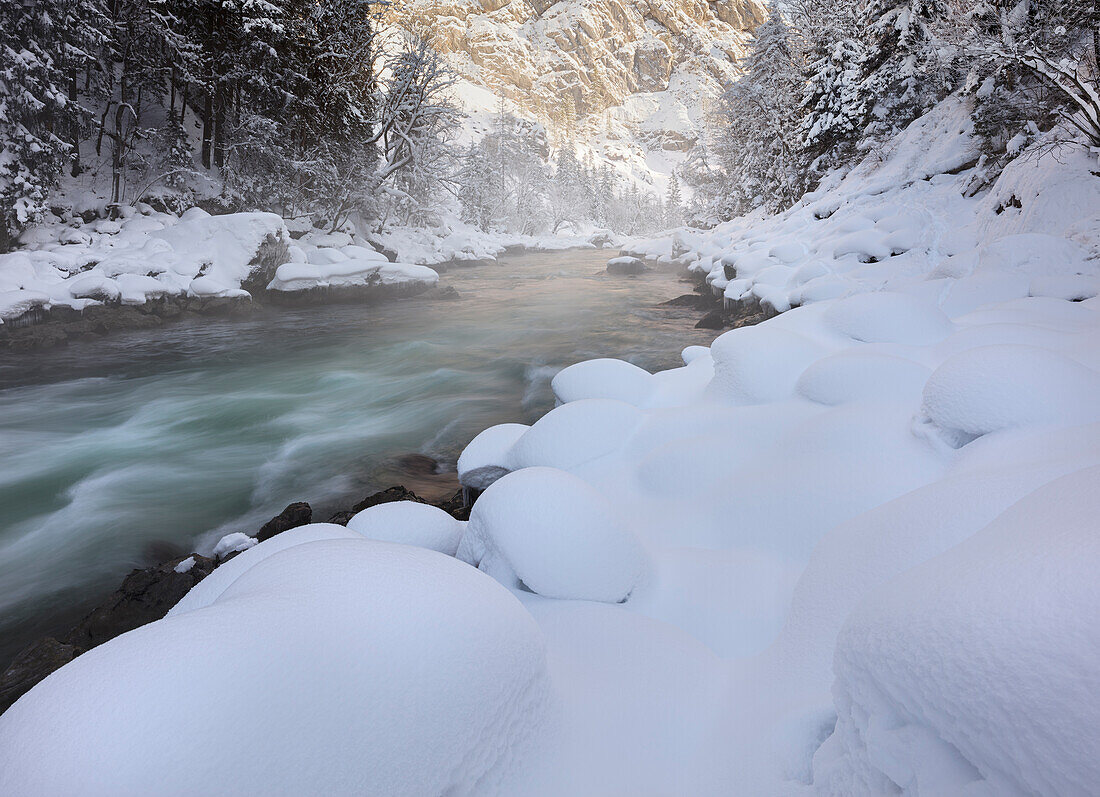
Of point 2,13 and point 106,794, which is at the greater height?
point 2,13

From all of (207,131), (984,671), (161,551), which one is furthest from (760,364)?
(207,131)

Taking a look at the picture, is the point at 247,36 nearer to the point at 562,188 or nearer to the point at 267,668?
the point at 267,668

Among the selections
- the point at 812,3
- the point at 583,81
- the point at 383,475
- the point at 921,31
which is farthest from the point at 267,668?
the point at 583,81

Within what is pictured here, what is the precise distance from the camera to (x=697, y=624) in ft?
7.06

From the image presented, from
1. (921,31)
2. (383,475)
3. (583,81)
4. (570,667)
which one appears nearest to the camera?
(570,667)

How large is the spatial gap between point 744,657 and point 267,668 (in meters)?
1.60

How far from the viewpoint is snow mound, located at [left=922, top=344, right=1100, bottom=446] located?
7.75 feet

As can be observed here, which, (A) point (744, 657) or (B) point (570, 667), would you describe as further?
(A) point (744, 657)

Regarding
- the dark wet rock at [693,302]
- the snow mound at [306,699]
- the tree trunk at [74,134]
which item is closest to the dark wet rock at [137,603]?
the snow mound at [306,699]

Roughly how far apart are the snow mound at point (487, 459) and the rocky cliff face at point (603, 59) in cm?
14072

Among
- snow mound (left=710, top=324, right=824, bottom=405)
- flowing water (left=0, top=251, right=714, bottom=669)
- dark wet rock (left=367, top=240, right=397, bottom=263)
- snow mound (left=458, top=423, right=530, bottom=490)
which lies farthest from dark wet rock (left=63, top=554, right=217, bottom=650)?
dark wet rock (left=367, top=240, right=397, bottom=263)

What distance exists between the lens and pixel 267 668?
120 cm

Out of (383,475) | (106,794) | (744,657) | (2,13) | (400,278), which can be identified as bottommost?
(383,475)

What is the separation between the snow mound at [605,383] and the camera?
174 inches
